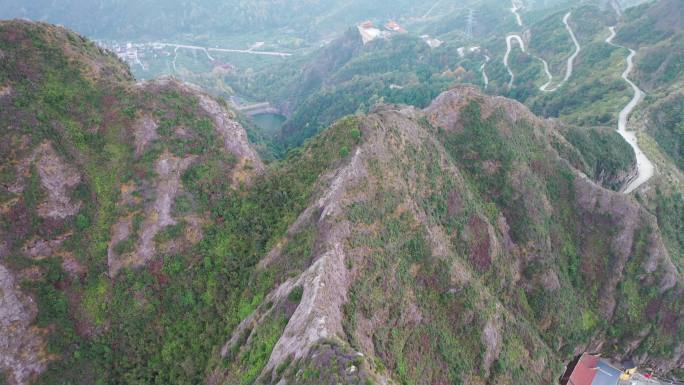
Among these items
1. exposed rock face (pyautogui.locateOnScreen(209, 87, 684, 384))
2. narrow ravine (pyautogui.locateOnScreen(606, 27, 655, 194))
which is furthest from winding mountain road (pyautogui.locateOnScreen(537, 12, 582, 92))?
exposed rock face (pyautogui.locateOnScreen(209, 87, 684, 384))

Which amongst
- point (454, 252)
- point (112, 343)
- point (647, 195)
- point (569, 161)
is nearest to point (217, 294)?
point (112, 343)

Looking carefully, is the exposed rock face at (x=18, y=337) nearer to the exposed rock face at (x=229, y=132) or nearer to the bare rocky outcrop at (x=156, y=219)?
the bare rocky outcrop at (x=156, y=219)

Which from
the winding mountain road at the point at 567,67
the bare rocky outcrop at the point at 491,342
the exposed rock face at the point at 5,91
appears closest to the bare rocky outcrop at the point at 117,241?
the exposed rock face at the point at 5,91

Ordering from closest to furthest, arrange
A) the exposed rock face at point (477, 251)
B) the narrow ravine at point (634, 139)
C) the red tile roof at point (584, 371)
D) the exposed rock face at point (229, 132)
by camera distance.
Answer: the exposed rock face at point (477, 251)
the red tile roof at point (584, 371)
the exposed rock face at point (229, 132)
the narrow ravine at point (634, 139)

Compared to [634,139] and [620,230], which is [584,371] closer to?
[620,230]

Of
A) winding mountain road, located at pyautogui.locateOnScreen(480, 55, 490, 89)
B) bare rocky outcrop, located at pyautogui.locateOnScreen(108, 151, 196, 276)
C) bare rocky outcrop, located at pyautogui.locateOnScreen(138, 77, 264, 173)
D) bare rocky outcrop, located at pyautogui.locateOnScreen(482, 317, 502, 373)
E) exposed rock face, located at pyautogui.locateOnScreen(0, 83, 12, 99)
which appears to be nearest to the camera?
bare rocky outcrop, located at pyautogui.locateOnScreen(108, 151, 196, 276)

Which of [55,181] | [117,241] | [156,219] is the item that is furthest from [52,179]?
[156,219]

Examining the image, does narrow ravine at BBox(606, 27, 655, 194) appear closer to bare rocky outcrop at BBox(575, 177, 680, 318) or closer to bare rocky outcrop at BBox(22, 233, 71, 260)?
bare rocky outcrop at BBox(575, 177, 680, 318)

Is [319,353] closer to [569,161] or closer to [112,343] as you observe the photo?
[112,343]
